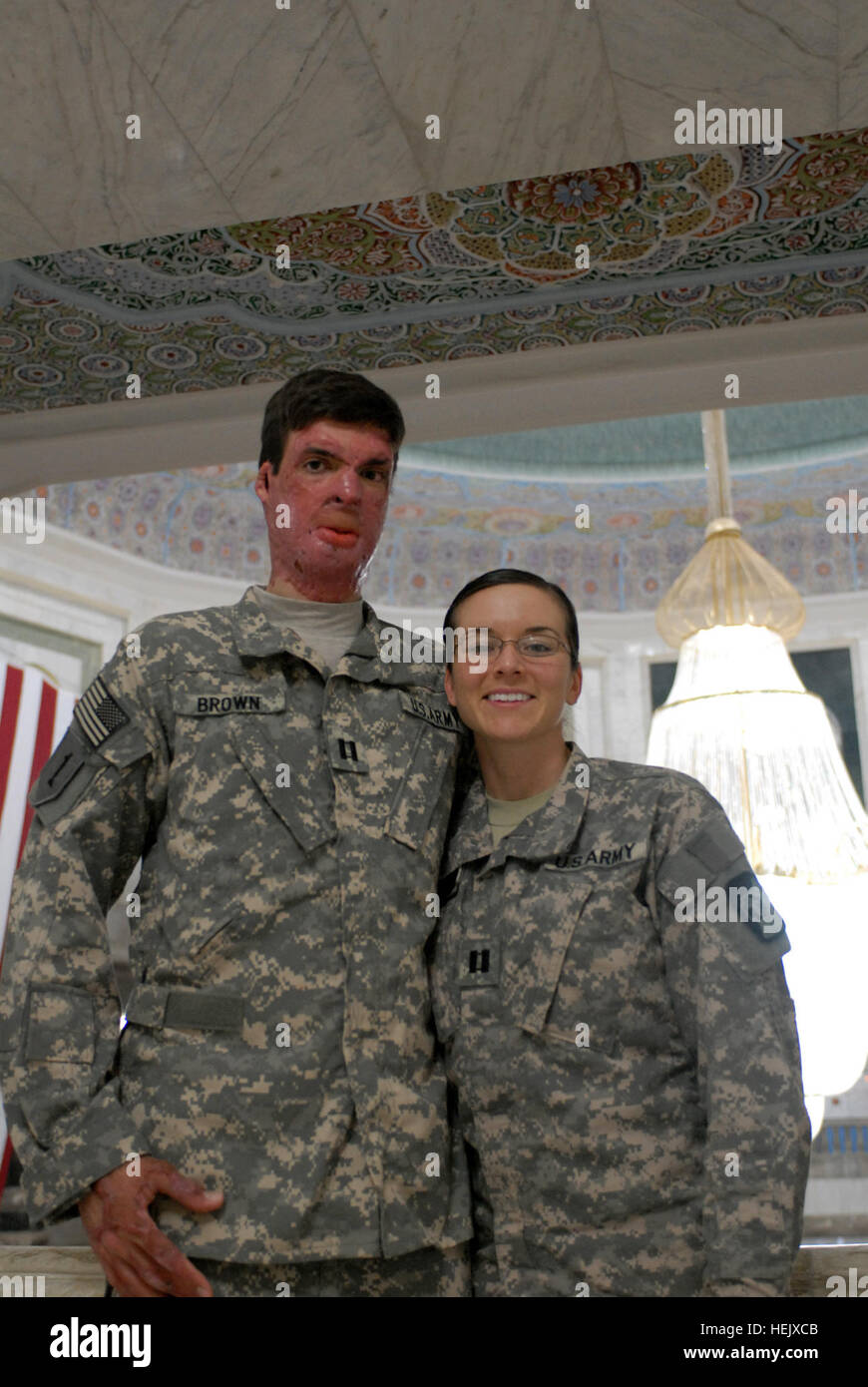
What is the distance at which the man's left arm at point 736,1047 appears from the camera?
5.70 feet

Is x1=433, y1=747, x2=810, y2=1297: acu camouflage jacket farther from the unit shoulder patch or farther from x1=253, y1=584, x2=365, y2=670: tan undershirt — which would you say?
the unit shoulder patch

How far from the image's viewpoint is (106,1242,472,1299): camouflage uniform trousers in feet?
6.05

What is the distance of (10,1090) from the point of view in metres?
1.87

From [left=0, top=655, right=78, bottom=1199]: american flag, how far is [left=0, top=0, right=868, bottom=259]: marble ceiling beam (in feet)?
Result: 13.9

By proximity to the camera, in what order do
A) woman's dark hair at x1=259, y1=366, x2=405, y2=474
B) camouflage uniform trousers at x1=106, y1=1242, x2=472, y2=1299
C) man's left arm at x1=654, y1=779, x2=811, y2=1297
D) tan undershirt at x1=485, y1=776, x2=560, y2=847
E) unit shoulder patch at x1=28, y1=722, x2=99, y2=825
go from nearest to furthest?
man's left arm at x1=654, y1=779, x2=811, y2=1297 < camouflage uniform trousers at x1=106, y1=1242, x2=472, y2=1299 < unit shoulder patch at x1=28, y1=722, x2=99, y2=825 < tan undershirt at x1=485, y1=776, x2=560, y2=847 < woman's dark hair at x1=259, y1=366, x2=405, y2=474

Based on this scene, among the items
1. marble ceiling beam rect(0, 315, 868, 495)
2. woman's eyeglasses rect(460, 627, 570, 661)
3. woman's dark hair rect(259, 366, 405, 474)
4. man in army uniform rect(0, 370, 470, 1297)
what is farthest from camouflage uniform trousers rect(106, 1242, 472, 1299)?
marble ceiling beam rect(0, 315, 868, 495)

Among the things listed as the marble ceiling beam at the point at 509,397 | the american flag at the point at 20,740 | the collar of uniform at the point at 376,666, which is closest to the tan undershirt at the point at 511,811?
the collar of uniform at the point at 376,666

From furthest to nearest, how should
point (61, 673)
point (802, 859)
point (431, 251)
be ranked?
point (61, 673) → point (802, 859) → point (431, 251)

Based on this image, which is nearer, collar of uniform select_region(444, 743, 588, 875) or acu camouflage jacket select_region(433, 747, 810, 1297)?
acu camouflage jacket select_region(433, 747, 810, 1297)

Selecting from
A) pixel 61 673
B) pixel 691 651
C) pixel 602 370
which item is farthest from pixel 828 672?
pixel 602 370

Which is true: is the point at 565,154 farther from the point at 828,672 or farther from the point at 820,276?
the point at 828,672

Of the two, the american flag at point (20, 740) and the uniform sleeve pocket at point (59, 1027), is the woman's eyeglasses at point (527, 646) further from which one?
the american flag at point (20, 740)

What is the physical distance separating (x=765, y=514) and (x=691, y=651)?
3256 mm

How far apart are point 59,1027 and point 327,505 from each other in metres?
0.87
